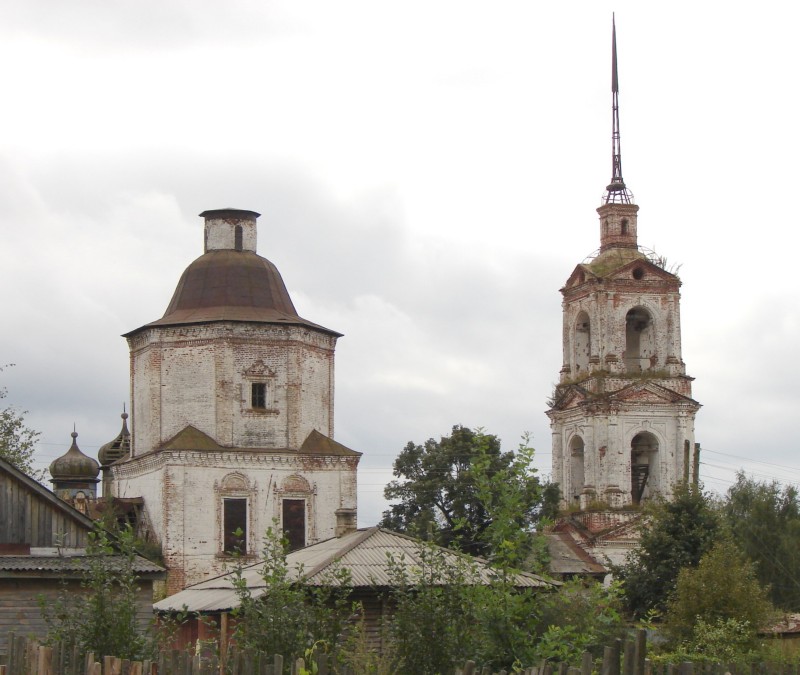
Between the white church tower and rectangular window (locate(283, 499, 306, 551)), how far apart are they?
0.04 meters

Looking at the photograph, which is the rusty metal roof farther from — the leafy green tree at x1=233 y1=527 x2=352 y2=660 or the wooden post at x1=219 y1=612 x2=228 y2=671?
the leafy green tree at x1=233 y1=527 x2=352 y2=660

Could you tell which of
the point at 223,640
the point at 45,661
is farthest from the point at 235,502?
the point at 45,661

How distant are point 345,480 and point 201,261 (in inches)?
309

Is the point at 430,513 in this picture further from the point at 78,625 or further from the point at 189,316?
the point at 78,625

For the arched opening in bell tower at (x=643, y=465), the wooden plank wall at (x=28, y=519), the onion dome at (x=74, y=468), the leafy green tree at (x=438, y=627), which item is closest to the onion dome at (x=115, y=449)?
the onion dome at (x=74, y=468)

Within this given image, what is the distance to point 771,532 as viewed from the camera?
160ft

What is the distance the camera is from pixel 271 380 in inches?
1716

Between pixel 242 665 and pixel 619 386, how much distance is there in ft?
125

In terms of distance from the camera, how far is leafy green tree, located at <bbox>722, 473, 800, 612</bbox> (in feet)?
153

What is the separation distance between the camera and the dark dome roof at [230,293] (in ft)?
144

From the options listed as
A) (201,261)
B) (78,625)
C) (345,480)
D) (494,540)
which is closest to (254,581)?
(78,625)

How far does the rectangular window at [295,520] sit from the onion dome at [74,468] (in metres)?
8.02

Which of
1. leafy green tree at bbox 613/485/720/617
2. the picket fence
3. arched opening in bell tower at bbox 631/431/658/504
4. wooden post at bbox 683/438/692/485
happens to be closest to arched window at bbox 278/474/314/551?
leafy green tree at bbox 613/485/720/617

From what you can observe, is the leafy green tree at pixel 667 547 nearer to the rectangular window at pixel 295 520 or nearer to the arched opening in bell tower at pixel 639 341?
the rectangular window at pixel 295 520
